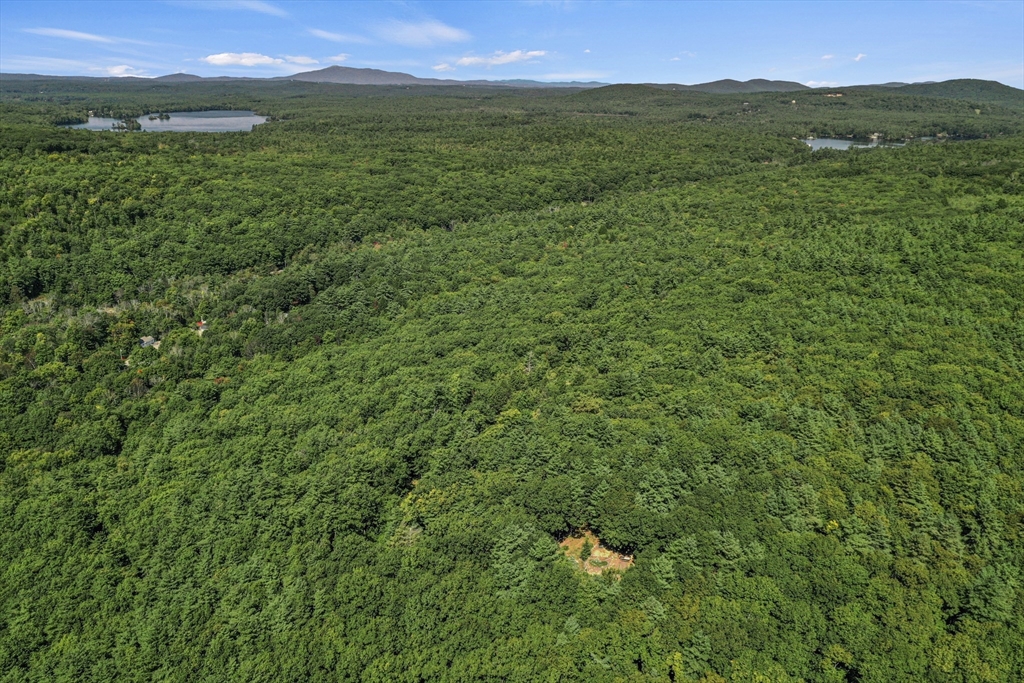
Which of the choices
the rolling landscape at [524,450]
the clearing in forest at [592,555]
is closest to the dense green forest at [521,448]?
the rolling landscape at [524,450]

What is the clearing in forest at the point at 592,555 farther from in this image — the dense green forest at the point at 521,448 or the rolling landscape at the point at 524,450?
the dense green forest at the point at 521,448

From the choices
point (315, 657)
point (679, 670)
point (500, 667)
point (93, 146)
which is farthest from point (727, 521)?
point (93, 146)

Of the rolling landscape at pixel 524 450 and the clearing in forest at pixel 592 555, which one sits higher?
the rolling landscape at pixel 524 450

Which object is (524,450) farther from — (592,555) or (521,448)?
(592,555)

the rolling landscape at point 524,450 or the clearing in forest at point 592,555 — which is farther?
the clearing in forest at point 592,555

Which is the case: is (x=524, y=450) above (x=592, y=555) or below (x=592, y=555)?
above

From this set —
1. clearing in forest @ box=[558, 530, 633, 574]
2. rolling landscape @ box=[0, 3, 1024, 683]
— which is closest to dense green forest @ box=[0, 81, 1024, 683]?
rolling landscape @ box=[0, 3, 1024, 683]

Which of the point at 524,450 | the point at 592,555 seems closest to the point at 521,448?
the point at 524,450
